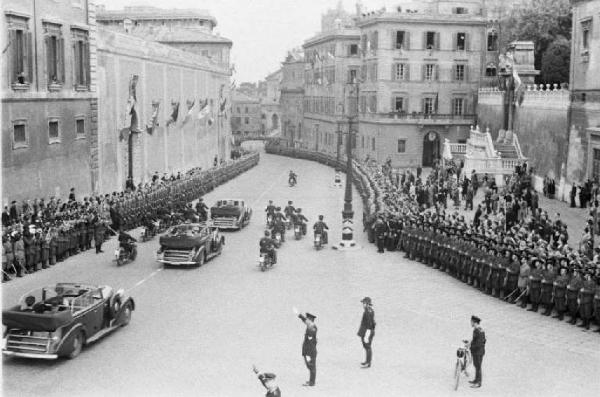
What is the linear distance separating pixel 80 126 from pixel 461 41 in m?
39.1

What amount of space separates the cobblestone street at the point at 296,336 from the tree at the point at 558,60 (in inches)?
1439

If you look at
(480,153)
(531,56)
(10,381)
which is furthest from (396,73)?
(10,381)

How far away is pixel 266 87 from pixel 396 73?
10565 cm

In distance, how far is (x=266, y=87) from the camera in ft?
554

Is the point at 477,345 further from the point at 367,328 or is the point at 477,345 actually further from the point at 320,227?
the point at 320,227

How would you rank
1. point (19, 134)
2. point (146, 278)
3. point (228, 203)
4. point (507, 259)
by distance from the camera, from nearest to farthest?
point (507, 259) → point (146, 278) → point (19, 134) → point (228, 203)


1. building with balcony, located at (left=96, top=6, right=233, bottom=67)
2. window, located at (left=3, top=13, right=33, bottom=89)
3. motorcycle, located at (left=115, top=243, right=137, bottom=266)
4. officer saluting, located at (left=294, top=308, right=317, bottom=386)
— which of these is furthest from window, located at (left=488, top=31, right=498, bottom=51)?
officer saluting, located at (left=294, top=308, right=317, bottom=386)

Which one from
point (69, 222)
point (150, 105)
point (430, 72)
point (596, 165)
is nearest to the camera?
point (69, 222)

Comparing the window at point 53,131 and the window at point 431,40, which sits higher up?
the window at point 431,40

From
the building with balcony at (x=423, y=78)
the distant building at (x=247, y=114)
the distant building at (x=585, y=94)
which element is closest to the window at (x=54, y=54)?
the distant building at (x=585, y=94)

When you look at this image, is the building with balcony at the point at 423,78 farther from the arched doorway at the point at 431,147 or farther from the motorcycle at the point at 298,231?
the motorcycle at the point at 298,231

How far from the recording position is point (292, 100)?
103 metres

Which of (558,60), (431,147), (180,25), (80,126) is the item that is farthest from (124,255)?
(180,25)

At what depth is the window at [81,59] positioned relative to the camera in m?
34.3
